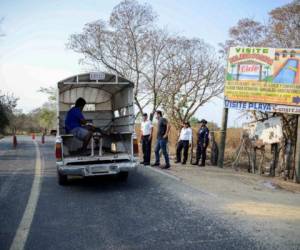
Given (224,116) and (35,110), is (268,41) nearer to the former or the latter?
(224,116)

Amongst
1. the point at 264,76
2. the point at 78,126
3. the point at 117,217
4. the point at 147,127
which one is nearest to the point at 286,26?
the point at 264,76

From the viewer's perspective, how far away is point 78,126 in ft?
28.2

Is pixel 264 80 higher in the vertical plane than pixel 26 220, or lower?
higher

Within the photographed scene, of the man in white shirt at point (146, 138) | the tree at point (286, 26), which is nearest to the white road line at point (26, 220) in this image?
the man in white shirt at point (146, 138)

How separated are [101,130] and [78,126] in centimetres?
81

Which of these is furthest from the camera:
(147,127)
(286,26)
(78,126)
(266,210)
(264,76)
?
(286,26)

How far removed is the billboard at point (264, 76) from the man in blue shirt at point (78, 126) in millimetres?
5618

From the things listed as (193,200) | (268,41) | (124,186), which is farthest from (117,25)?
(193,200)

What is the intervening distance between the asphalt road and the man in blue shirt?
3.72 feet

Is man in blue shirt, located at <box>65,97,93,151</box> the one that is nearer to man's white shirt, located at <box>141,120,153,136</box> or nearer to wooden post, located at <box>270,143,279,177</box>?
man's white shirt, located at <box>141,120,153,136</box>

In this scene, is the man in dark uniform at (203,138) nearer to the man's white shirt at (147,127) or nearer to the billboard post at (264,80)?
the billboard post at (264,80)

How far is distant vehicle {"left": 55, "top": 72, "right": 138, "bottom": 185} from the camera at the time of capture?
25.6 ft

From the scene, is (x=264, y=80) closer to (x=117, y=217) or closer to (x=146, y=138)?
(x=146, y=138)

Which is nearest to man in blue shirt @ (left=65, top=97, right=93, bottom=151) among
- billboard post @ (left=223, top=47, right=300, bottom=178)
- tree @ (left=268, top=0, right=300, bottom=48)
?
billboard post @ (left=223, top=47, right=300, bottom=178)
